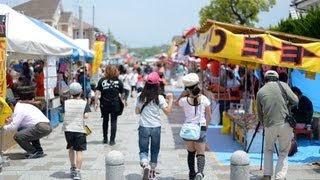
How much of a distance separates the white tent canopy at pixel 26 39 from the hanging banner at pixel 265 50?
440cm

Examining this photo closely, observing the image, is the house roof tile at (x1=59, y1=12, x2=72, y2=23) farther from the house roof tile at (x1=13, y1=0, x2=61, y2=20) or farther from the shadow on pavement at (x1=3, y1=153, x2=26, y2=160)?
the shadow on pavement at (x1=3, y1=153, x2=26, y2=160)

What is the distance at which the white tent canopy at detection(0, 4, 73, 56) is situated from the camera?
11.0 meters

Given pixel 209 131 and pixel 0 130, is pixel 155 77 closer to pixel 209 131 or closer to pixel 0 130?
pixel 0 130

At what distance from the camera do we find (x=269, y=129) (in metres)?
7.67

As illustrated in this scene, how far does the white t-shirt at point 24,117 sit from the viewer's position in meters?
9.47

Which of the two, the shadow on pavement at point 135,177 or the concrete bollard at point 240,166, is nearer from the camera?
the concrete bollard at point 240,166

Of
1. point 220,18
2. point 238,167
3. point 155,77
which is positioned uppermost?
point 220,18

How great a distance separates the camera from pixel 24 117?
31.8 feet

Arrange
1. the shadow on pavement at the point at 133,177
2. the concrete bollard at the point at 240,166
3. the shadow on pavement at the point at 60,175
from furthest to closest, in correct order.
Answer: the shadow on pavement at the point at 60,175, the shadow on pavement at the point at 133,177, the concrete bollard at the point at 240,166

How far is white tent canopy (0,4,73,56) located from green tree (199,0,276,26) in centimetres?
2648

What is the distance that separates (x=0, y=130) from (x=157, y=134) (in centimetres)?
308

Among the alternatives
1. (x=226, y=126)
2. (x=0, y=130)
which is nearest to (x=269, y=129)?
(x=0, y=130)

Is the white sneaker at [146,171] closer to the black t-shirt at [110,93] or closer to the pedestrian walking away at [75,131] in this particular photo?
the pedestrian walking away at [75,131]

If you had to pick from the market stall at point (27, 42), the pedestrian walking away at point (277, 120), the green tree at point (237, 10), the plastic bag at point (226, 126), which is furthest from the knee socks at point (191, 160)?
the green tree at point (237, 10)
